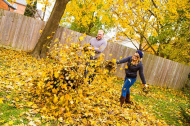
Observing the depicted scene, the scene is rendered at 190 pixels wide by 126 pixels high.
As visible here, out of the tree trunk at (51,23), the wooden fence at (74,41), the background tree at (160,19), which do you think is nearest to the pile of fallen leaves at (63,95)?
the wooden fence at (74,41)

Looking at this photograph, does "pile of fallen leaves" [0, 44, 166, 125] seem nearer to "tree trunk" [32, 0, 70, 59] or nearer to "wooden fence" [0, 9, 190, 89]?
"wooden fence" [0, 9, 190, 89]

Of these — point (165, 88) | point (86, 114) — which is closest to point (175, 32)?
point (165, 88)

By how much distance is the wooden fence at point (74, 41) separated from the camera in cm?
886

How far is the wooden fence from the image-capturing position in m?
8.86

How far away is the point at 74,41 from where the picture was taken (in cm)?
995

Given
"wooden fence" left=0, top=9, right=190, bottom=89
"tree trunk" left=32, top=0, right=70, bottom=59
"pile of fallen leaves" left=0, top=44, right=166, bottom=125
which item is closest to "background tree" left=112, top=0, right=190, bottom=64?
"wooden fence" left=0, top=9, right=190, bottom=89

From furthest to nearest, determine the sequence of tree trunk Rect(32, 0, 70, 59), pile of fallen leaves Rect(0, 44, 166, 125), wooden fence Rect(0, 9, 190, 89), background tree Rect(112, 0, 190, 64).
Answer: background tree Rect(112, 0, 190, 64) < wooden fence Rect(0, 9, 190, 89) < tree trunk Rect(32, 0, 70, 59) < pile of fallen leaves Rect(0, 44, 166, 125)

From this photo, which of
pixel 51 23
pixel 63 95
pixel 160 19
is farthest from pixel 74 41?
pixel 63 95

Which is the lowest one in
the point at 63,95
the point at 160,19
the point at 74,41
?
the point at 63,95

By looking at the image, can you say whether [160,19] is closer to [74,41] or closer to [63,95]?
[74,41]

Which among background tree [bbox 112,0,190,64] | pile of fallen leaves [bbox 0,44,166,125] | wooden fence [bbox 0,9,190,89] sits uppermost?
background tree [bbox 112,0,190,64]

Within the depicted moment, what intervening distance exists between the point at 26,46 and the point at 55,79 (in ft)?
23.1

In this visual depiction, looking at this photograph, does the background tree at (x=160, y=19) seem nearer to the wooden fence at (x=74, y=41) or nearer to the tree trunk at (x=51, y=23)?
the wooden fence at (x=74, y=41)

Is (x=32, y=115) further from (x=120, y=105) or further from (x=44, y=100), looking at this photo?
(x=120, y=105)
